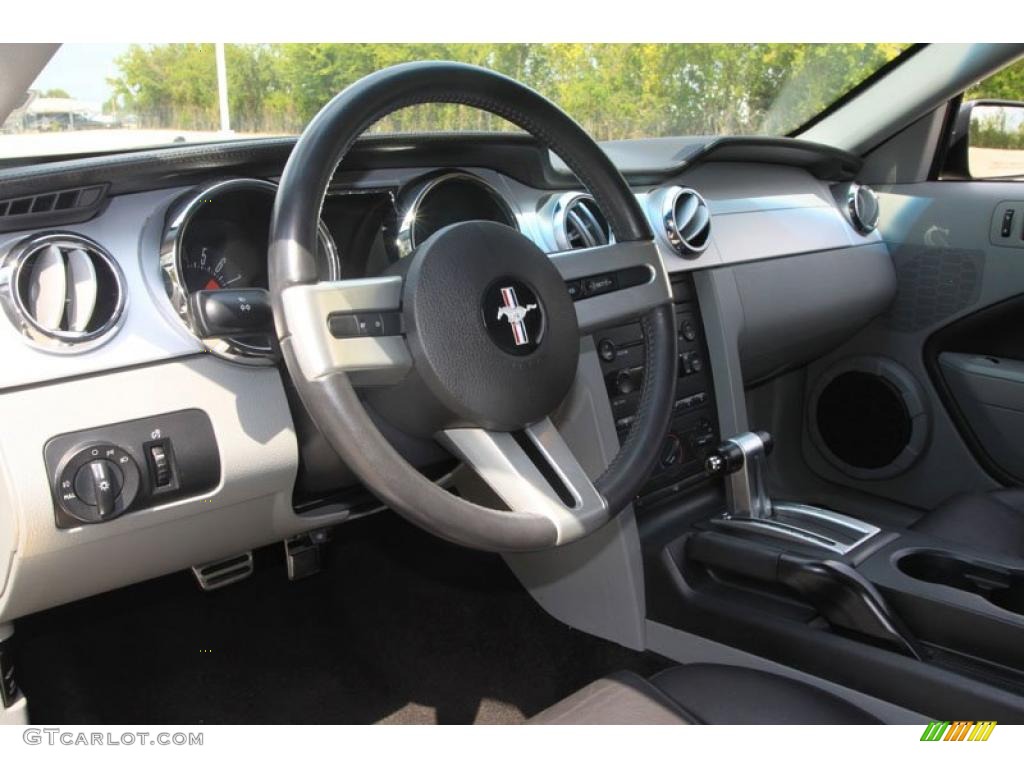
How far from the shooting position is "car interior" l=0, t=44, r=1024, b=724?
1.17 m

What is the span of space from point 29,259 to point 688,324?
1.32m

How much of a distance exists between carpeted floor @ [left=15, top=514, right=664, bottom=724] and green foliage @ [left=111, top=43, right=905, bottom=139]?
97 centimetres

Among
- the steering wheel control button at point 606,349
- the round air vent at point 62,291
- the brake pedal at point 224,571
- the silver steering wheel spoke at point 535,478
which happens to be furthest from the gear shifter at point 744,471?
the round air vent at point 62,291

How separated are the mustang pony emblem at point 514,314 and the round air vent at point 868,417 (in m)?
1.63

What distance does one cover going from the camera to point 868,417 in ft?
8.48

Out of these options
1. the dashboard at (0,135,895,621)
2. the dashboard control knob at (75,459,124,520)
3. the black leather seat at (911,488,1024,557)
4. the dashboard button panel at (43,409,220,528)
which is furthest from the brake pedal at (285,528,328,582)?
the black leather seat at (911,488,1024,557)

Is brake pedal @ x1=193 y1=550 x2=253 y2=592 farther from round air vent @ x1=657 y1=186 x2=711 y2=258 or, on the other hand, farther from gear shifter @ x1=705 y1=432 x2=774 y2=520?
round air vent @ x1=657 y1=186 x2=711 y2=258

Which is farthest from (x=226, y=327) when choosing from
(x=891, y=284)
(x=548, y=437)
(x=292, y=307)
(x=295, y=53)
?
Answer: (x=891, y=284)

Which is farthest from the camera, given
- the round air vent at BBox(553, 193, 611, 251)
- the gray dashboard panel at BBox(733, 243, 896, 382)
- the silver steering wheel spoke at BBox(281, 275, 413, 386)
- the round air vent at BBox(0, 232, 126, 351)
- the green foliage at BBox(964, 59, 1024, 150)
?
the green foliage at BBox(964, 59, 1024, 150)

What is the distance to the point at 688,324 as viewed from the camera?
2051mm

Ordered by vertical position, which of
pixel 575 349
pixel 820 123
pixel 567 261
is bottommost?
pixel 575 349

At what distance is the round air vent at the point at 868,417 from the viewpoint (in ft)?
8.15

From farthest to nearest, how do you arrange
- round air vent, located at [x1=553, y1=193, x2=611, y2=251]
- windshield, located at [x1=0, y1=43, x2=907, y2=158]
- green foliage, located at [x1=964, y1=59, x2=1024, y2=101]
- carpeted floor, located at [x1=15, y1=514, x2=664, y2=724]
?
green foliage, located at [x1=964, y1=59, x2=1024, y2=101], carpeted floor, located at [x1=15, y1=514, x2=664, y2=724], round air vent, located at [x1=553, y1=193, x2=611, y2=251], windshield, located at [x1=0, y1=43, x2=907, y2=158]

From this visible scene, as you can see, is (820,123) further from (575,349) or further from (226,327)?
(226,327)
